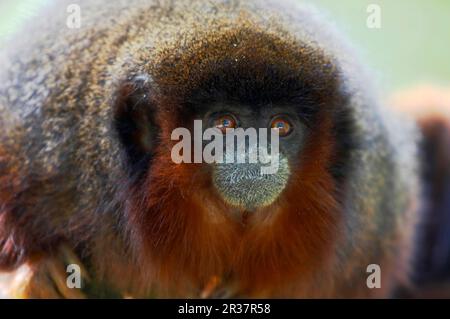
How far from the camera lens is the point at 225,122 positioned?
124 inches

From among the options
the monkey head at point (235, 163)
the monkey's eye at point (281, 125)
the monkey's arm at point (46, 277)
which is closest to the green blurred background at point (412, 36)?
the monkey head at point (235, 163)

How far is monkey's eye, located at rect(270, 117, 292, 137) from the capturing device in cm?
320

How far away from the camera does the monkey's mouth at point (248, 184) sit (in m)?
3.04

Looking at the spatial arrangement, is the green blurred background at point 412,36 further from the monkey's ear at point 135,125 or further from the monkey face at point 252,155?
the monkey's ear at point 135,125

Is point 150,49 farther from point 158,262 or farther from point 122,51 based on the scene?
point 158,262

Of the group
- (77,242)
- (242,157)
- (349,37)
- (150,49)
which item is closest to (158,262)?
(77,242)

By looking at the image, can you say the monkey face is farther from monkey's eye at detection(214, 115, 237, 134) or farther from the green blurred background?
the green blurred background

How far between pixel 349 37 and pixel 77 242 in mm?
1940

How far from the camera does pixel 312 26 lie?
3635 mm

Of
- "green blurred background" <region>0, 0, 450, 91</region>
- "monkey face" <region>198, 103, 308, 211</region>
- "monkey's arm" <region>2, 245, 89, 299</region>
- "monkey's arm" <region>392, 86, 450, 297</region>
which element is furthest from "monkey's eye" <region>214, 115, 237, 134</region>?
"green blurred background" <region>0, 0, 450, 91</region>

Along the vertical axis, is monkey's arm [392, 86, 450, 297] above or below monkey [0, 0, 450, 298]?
above

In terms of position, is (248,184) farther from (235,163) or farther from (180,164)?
(180,164)

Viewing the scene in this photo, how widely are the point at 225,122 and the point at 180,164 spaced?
0.29 metres

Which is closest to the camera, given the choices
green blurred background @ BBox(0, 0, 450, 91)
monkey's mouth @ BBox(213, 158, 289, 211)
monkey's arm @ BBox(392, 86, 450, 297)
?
monkey's mouth @ BBox(213, 158, 289, 211)
